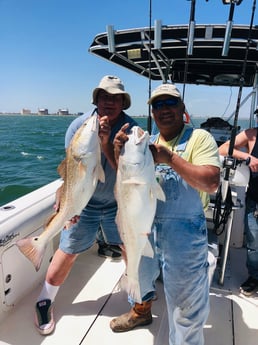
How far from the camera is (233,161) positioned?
279 cm

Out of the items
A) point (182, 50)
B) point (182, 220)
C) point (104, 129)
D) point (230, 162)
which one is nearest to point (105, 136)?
point (104, 129)

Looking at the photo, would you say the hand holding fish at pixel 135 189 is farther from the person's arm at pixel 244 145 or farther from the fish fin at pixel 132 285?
the person's arm at pixel 244 145

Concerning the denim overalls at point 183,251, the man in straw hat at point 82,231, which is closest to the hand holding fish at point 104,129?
the denim overalls at point 183,251

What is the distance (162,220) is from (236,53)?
4.04 metres

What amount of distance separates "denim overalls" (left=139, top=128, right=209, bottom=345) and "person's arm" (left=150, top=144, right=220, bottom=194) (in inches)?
5.9

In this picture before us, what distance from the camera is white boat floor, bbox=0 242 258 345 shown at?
2.48 m

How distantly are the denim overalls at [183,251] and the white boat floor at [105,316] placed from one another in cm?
65

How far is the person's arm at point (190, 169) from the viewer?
1.62 meters

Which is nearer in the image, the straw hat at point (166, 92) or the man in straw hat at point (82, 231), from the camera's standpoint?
the straw hat at point (166, 92)

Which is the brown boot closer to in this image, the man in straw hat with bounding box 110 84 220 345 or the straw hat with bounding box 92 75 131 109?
the man in straw hat with bounding box 110 84 220 345

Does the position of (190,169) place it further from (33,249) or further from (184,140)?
(33,249)

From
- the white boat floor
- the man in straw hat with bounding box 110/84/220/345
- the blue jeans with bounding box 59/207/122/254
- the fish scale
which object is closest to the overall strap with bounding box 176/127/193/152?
the man in straw hat with bounding box 110/84/220/345

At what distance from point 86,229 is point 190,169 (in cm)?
133

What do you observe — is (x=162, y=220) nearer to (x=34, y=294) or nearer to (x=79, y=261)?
(x=34, y=294)
